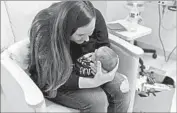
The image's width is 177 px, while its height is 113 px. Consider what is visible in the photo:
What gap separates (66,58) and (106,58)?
208mm

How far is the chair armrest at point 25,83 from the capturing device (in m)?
0.88

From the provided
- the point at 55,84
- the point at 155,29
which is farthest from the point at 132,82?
the point at 155,29

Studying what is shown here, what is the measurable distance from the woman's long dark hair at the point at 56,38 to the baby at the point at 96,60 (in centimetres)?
7

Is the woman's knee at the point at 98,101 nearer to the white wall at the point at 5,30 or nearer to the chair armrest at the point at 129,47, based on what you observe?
the chair armrest at the point at 129,47

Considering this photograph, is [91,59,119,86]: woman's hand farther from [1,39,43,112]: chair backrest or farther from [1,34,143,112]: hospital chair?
[1,39,43,112]: chair backrest

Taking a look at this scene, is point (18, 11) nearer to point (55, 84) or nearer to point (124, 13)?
point (55, 84)

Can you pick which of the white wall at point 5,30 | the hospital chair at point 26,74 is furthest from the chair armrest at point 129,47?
the white wall at point 5,30

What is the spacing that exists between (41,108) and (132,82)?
637 mm

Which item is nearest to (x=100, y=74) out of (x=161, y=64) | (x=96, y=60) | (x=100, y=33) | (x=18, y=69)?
(x=96, y=60)

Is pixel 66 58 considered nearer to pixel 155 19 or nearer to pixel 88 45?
pixel 88 45

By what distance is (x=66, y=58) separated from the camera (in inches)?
40.7

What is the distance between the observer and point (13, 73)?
3.41 feet

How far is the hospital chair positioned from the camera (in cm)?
92

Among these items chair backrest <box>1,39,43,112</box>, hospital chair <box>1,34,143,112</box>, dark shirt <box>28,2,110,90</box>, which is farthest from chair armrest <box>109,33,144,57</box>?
chair backrest <box>1,39,43,112</box>
